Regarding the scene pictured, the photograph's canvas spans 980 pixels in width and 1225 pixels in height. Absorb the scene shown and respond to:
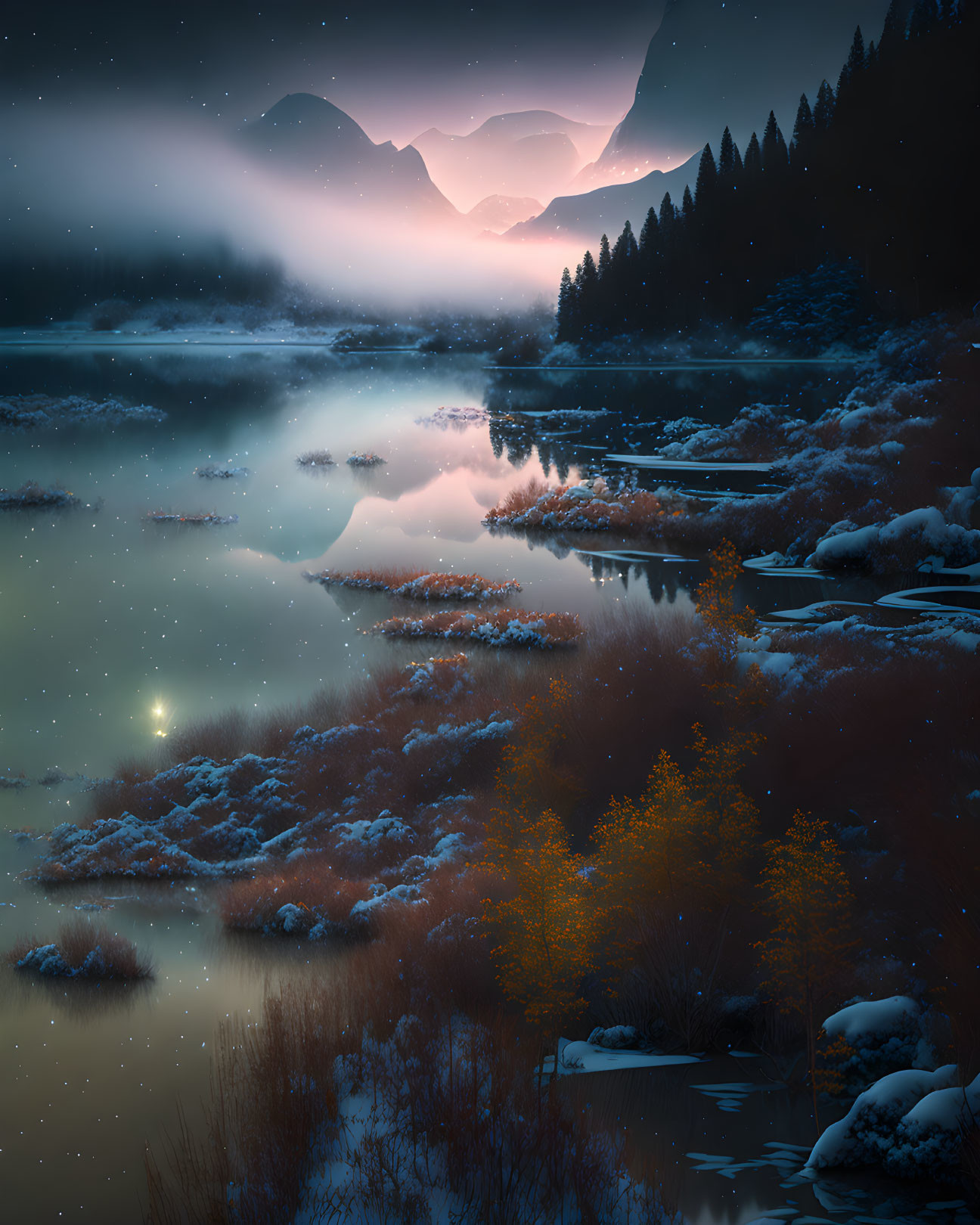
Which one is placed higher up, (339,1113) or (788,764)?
(788,764)

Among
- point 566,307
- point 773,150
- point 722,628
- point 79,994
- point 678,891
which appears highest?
point 773,150

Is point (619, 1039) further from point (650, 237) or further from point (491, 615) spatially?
point (650, 237)

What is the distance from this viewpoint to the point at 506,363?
12.8 meters

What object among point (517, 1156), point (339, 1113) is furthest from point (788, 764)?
point (339, 1113)

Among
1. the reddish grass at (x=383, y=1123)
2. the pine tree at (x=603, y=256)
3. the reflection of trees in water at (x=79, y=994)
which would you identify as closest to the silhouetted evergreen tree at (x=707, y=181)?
the pine tree at (x=603, y=256)

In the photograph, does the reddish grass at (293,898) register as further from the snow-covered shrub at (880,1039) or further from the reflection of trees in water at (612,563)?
the reflection of trees in water at (612,563)

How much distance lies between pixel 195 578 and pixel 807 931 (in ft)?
35.0

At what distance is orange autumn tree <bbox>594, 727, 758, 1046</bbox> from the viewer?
4.78 meters

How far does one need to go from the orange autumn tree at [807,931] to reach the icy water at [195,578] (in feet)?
11.3

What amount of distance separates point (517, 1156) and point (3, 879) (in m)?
6.00

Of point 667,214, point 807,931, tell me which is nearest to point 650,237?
point 667,214

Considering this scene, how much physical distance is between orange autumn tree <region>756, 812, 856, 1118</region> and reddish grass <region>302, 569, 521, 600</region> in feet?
25.3

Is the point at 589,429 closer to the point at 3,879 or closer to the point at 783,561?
the point at 783,561

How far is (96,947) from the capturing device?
6.15m
